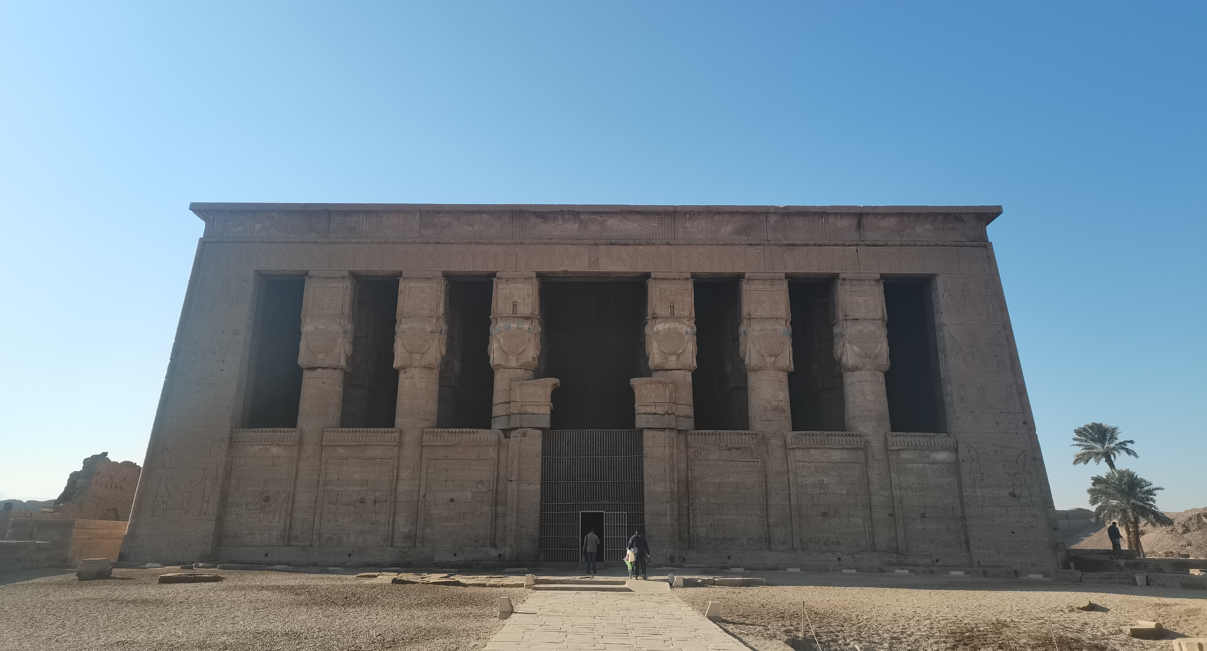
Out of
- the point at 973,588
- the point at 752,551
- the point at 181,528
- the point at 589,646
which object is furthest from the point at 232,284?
the point at 973,588

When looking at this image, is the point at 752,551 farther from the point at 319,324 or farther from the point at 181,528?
the point at 181,528

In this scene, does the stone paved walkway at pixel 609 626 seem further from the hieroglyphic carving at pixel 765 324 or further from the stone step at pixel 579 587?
the hieroglyphic carving at pixel 765 324

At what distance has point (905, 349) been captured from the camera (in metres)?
23.8

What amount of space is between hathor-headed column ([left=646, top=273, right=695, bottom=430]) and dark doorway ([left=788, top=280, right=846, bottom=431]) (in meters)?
4.16

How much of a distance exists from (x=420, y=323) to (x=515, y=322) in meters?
2.74

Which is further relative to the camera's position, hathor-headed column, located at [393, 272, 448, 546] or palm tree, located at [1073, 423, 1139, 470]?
palm tree, located at [1073, 423, 1139, 470]

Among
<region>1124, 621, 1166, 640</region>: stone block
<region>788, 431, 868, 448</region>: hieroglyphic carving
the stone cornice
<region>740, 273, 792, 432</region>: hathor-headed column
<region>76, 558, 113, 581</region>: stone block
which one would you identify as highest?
the stone cornice

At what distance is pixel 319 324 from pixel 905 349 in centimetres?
1855

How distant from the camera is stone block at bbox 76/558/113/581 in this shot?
13.9m

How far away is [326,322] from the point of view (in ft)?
67.3

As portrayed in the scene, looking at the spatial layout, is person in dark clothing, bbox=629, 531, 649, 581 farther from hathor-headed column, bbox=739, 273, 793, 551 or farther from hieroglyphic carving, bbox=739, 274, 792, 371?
hieroglyphic carving, bbox=739, 274, 792, 371

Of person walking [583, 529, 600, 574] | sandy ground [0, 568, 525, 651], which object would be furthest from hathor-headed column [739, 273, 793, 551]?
sandy ground [0, 568, 525, 651]

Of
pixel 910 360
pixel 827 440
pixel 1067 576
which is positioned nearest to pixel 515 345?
pixel 827 440

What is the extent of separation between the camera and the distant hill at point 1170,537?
31.8m
